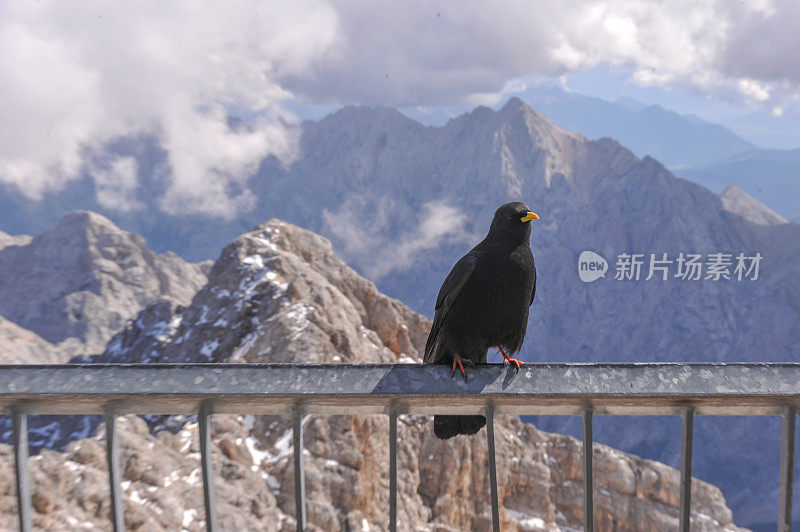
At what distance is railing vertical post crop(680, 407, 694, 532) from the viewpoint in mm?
1919

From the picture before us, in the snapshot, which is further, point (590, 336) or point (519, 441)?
point (590, 336)

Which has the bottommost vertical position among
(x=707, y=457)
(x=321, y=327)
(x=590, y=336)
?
(x=707, y=457)

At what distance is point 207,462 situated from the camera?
2051 mm

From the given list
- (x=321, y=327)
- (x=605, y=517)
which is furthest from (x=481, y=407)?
(x=605, y=517)

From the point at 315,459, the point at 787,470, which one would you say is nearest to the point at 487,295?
the point at 787,470

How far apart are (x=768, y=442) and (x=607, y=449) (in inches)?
4578

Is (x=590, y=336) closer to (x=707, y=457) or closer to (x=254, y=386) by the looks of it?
(x=707, y=457)

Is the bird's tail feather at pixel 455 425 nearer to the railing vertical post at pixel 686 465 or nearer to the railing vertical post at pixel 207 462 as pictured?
the railing vertical post at pixel 686 465

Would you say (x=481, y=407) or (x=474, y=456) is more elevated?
(x=481, y=407)

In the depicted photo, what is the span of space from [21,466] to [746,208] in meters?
196

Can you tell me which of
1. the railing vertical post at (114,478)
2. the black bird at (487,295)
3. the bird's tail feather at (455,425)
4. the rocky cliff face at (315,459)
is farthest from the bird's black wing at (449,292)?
the rocky cliff face at (315,459)

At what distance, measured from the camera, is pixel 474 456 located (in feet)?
86.6

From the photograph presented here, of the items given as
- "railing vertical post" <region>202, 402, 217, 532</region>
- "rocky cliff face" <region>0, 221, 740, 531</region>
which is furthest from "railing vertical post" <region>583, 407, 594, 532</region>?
"rocky cliff face" <region>0, 221, 740, 531</region>

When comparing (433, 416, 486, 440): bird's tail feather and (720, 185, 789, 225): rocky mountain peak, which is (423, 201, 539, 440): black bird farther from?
(720, 185, 789, 225): rocky mountain peak
